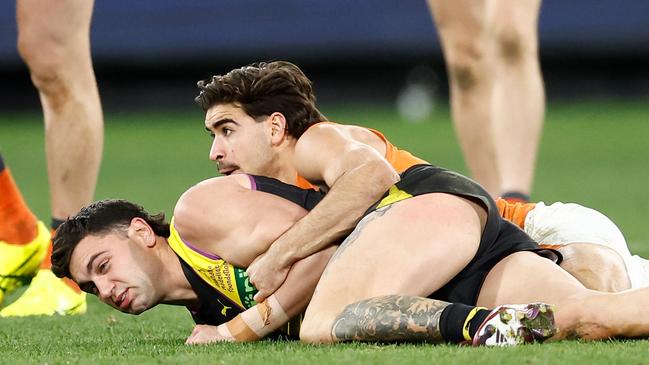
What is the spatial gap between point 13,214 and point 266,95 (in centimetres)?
149

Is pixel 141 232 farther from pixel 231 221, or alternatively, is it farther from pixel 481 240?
pixel 481 240

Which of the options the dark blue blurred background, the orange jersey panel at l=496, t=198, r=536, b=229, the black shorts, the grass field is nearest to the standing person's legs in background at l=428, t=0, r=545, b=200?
the grass field

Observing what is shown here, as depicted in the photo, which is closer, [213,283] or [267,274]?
[267,274]

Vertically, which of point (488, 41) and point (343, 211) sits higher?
point (488, 41)

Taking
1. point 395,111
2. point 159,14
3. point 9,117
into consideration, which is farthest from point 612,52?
point 9,117

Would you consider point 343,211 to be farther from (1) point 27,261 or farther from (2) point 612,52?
(2) point 612,52

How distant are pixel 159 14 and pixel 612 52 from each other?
5052mm

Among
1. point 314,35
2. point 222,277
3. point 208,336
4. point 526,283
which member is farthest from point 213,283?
point 314,35

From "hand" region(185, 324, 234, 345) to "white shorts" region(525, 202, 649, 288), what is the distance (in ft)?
4.09

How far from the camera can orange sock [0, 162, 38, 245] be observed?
536 cm

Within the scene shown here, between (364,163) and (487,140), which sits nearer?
(364,163)

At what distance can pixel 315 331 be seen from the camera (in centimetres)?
374

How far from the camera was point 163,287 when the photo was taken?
13.6 ft

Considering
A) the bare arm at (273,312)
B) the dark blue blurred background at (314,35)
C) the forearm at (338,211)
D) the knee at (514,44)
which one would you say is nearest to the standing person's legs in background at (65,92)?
the bare arm at (273,312)
